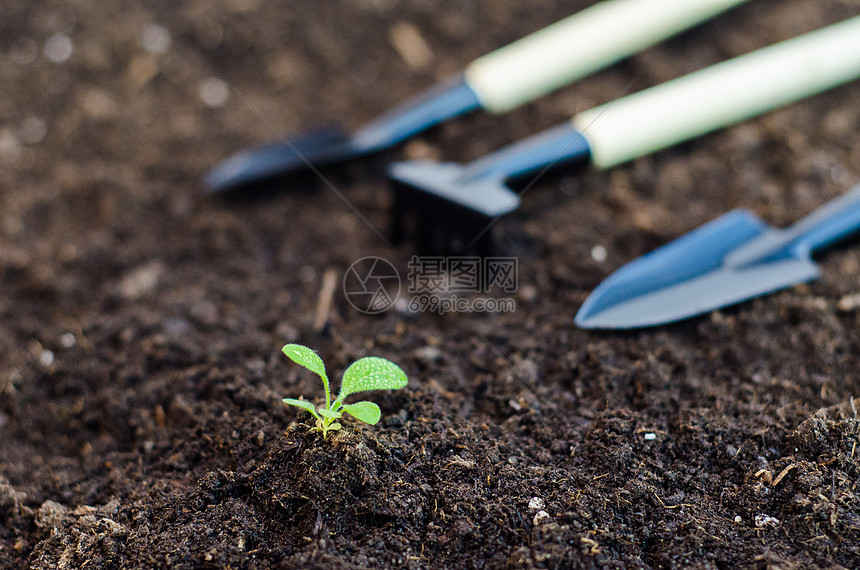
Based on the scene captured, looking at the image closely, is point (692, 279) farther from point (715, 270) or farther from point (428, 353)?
point (428, 353)

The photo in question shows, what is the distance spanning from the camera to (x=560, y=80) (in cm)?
225

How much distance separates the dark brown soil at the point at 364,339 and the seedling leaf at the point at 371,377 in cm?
12

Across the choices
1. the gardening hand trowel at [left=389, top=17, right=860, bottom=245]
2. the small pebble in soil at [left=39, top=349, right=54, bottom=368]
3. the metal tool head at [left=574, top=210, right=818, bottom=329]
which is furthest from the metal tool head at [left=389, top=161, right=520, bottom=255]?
the small pebble in soil at [left=39, top=349, right=54, bottom=368]

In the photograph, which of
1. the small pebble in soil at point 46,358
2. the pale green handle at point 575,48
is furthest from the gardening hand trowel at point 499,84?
the small pebble in soil at point 46,358

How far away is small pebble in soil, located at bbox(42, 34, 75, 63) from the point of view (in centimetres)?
262

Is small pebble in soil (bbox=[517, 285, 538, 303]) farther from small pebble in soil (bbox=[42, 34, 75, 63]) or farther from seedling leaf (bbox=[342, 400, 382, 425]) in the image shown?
small pebble in soil (bbox=[42, 34, 75, 63])

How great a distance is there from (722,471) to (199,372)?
1258 mm

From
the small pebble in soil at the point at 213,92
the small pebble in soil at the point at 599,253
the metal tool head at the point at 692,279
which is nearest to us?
the metal tool head at the point at 692,279

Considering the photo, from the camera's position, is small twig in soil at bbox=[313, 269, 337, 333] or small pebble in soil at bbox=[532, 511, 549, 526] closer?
small pebble in soil at bbox=[532, 511, 549, 526]

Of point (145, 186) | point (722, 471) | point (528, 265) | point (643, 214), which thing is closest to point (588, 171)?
point (643, 214)
